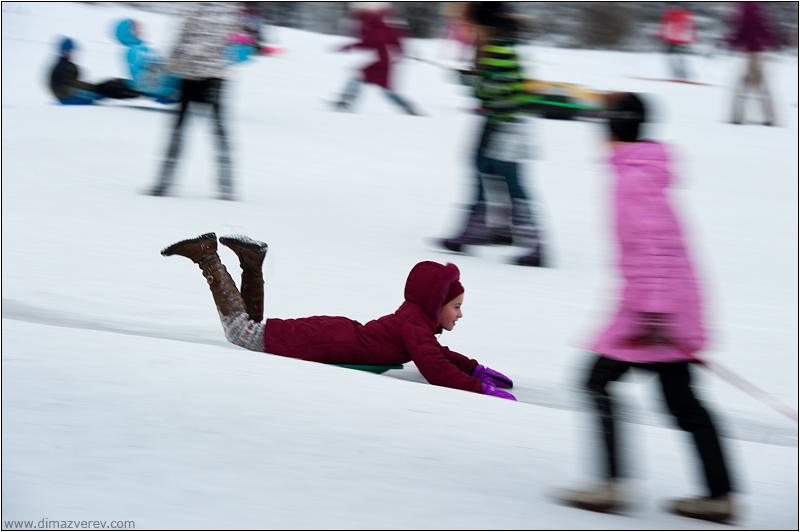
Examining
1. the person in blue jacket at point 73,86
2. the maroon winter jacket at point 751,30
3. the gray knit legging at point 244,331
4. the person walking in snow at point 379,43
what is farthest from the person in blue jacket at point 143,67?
the maroon winter jacket at point 751,30

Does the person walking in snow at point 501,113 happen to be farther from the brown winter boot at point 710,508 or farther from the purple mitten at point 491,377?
the brown winter boot at point 710,508

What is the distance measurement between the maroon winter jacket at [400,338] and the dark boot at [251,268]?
193mm

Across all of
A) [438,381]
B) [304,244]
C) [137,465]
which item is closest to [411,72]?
[304,244]

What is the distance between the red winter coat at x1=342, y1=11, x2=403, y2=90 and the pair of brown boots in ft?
21.1

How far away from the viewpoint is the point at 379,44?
9914 mm

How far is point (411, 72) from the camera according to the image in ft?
46.9

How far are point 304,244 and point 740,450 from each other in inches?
132

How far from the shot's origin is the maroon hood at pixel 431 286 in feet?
11.5

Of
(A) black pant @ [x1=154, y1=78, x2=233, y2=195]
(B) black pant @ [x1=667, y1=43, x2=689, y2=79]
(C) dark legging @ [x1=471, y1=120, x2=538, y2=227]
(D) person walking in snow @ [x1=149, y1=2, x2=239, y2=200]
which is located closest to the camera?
(C) dark legging @ [x1=471, y1=120, x2=538, y2=227]

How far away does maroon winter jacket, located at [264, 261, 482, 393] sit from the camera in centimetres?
348

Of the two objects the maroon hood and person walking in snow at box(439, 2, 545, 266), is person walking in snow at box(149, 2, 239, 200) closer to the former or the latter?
person walking in snow at box(439, 2, 545, 266)

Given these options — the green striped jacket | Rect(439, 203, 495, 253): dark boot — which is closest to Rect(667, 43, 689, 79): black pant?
Rect(439, 203, 495, 253): dark boot

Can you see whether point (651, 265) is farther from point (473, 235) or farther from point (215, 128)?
point (215, 128)

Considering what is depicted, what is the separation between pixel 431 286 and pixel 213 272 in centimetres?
98
